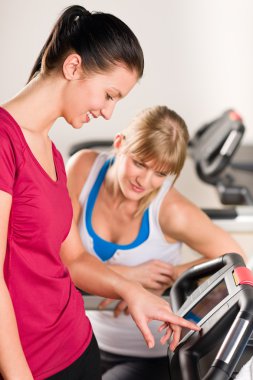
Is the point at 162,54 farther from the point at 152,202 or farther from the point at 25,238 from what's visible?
the point at 25,238

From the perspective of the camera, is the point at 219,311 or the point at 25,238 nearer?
the point at 25,238

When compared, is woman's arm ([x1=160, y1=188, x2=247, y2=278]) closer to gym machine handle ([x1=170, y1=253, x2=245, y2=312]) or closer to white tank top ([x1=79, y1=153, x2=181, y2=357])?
white tank top ([x1=79, y1=153, x2=181, y2=357])

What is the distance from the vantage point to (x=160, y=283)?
1827mm

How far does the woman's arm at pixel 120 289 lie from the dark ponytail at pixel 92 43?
1.19 feet

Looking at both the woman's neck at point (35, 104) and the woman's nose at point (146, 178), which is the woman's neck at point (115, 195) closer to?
the woman's nose at point (146, 178)

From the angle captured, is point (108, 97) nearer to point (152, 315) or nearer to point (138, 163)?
point (152, 315)

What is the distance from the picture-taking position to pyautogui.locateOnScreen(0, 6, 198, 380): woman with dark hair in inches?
37.1

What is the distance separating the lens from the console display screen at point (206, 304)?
49.9 inches

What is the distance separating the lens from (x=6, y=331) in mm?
925

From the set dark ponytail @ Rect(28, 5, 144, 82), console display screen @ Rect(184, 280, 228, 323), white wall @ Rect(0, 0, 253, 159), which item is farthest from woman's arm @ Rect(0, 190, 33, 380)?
white wall @ Rect(0, 0, 253, 159)

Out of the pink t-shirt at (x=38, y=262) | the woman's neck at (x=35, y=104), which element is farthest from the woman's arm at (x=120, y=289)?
the woman's neck at (x=35, y=104)

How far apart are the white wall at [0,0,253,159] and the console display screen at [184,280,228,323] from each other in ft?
9.68

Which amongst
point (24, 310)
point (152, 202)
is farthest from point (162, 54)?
point (24, 310)

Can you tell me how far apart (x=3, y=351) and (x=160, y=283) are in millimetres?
947
